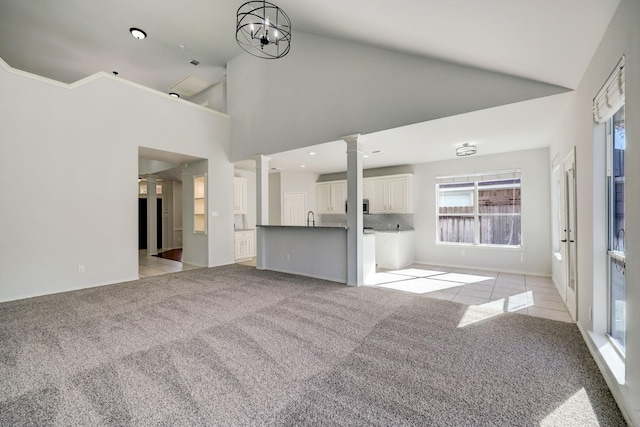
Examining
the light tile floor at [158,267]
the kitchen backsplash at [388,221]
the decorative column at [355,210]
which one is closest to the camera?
the decorative column at [355,210]

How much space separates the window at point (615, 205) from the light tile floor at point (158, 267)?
22.5 feet

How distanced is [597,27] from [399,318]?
3.17m

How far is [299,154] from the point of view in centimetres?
598

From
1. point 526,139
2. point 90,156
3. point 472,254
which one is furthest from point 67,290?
point 526,139

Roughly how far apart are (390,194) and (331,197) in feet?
6.46

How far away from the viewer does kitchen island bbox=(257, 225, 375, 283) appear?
5.03m

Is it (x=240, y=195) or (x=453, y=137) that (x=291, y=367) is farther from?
(x=240, y=195)

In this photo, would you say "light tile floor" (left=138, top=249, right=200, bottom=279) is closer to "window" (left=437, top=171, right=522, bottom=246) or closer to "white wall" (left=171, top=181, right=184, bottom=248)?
"white wall" (left=171, top=181, right=184, bottom=248)

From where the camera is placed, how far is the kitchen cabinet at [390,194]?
684cm

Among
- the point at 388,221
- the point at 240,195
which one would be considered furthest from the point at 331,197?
the point at 240,195

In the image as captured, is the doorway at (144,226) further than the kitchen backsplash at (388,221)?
Yes

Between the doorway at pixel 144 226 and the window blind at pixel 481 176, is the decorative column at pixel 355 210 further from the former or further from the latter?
the doorway at pixel 144 226

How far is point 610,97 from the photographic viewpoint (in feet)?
6.77

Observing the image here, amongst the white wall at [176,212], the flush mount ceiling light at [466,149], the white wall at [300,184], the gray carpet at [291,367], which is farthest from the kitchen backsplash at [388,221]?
the white wall at [176,212]
